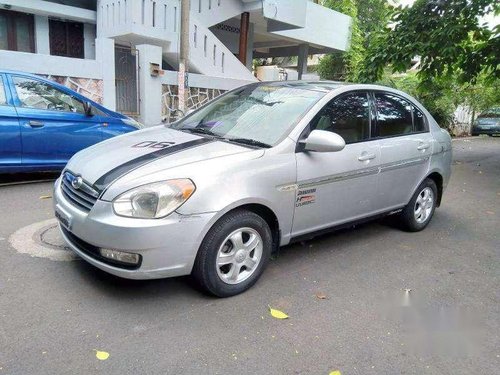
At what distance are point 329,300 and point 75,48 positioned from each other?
43.9 ft

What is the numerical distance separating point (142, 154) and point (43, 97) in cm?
365

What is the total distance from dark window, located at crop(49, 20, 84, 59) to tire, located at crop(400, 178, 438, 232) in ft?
40.8

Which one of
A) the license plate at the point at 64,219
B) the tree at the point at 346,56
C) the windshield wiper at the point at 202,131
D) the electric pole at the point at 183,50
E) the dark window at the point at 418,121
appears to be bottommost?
the license plate at the point at 64,219

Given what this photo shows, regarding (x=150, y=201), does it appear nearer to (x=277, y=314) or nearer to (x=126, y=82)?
(x=277, y=314)

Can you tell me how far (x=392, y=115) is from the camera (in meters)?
4.66

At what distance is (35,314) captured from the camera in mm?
2936

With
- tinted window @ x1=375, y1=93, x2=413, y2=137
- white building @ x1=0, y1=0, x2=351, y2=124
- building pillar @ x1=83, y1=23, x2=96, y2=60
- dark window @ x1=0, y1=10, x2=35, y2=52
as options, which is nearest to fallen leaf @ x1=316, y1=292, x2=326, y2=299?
tinted window @ x1=375, y1=93, x2=413, y2=137

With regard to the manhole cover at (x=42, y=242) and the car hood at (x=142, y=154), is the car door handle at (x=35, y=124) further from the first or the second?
the car hood at (x=142, y=154)

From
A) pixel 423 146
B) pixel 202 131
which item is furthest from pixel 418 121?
pixel 202 131

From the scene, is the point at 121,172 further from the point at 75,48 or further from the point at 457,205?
the point at 75,48

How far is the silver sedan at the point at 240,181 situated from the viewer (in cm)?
293

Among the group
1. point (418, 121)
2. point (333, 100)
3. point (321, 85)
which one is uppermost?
point (321, 85)

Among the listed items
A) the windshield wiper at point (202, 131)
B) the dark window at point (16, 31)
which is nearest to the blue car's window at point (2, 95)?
the windshield wiper at point (202, 131)

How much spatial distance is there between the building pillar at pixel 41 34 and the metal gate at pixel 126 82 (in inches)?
82.3
